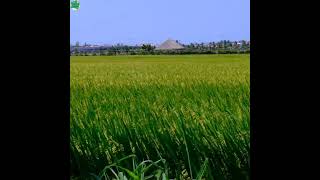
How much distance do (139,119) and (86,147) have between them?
0.89 feet

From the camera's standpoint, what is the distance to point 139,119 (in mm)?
2131
